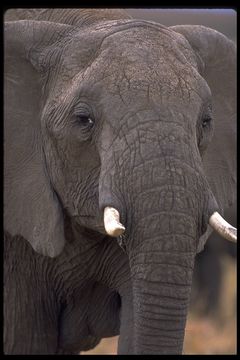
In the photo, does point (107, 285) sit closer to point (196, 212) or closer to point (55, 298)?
point (55, 298)

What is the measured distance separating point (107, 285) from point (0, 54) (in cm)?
95

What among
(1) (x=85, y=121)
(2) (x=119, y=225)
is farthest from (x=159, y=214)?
(1) (x=85, y=121)

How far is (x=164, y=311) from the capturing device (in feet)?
13.8

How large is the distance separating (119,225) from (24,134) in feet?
2.86

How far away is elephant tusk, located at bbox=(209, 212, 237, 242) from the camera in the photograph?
411cm

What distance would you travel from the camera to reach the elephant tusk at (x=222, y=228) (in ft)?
13.5

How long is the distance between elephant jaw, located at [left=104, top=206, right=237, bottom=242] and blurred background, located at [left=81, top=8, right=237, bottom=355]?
85.1 inches

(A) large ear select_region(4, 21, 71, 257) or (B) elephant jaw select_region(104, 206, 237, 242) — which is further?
(A) large ear select_region(4, 21, 71, 257)

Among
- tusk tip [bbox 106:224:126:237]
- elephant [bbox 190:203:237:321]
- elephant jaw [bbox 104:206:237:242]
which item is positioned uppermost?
elephant [bbox 190:203:237:321]

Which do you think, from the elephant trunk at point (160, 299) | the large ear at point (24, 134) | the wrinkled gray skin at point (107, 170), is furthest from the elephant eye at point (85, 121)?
the elephant trunk at point (160, 299)

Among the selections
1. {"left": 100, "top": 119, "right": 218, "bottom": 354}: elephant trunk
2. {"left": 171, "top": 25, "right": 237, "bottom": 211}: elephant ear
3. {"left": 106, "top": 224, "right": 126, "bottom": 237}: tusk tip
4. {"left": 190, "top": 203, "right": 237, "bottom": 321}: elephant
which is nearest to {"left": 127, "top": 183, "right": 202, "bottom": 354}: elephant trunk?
{"left": 100, "top": 119, "right": 218, "bottom": 354}: elephant trunk

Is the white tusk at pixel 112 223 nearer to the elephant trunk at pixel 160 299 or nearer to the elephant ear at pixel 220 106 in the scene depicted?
the elephant trunk at pixel 160 299

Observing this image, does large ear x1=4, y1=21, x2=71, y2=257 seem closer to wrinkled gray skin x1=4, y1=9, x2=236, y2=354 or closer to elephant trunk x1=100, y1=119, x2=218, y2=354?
wrinkled gray skin x1=4, y1=9, x2=236, y2=354

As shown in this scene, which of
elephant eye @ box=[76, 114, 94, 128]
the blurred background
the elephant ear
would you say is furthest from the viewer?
the blurred background
